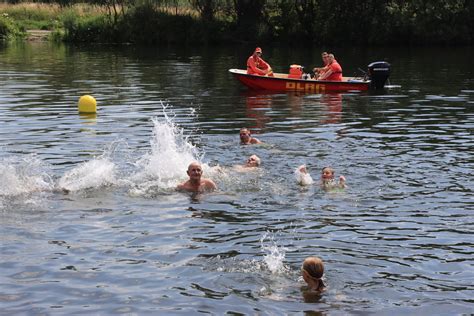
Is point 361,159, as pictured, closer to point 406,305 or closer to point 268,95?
point 406,305

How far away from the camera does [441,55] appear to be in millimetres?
44062

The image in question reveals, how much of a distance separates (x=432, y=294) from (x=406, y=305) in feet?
1.66

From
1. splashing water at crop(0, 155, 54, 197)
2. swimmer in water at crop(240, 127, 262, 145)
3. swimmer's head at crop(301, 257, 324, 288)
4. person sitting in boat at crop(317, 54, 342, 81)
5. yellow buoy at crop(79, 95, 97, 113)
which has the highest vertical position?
person sitting in boat at crop(317, 54, 342, 81)

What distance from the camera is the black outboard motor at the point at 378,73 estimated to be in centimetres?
2730

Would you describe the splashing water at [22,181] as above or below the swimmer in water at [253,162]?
below

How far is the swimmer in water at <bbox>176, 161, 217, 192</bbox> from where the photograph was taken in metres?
13.4

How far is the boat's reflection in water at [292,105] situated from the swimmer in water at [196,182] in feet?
22.7

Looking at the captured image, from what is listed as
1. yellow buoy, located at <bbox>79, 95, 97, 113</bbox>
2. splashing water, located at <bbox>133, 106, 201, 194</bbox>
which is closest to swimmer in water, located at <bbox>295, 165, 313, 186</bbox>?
splashing water, located at <bbox>133, 106, 201, 194</bbox>

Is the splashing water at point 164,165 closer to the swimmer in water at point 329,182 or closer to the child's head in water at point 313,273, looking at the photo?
the swimmer in water at point 329,182

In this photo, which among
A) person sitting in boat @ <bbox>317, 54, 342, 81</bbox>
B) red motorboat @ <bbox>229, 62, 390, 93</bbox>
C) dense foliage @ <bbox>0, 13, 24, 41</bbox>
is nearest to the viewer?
red motorboat @ <bbox>229, 62, 390, 93</bbox>

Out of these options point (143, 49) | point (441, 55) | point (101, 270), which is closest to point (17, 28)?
point (143, 49)

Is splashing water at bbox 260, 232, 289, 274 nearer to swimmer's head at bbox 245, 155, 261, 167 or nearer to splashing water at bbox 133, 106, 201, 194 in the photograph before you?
splashing water at bbox 133, 106, 201, 194

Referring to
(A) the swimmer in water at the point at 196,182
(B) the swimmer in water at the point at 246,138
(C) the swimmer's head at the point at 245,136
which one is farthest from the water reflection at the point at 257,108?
(A) the swimmer in water at the point at 196,182

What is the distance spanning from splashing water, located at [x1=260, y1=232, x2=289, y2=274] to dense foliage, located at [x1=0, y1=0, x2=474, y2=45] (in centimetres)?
4318
